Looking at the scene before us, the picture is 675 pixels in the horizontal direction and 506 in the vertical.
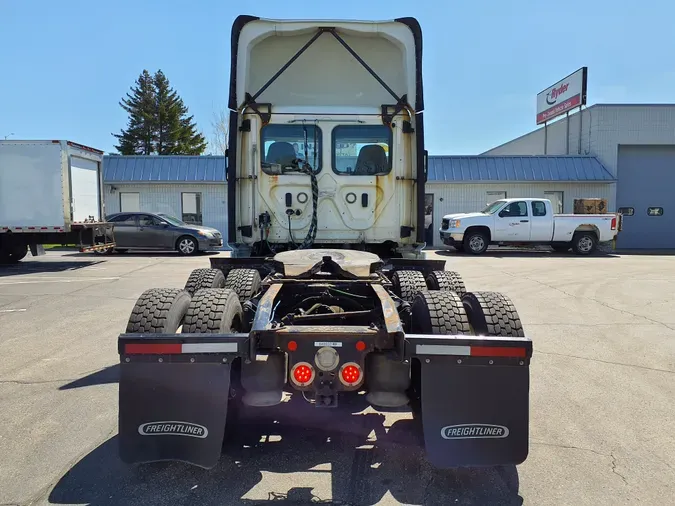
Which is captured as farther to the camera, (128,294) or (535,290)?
(535,290)

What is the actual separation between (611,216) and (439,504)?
1846 centimetres

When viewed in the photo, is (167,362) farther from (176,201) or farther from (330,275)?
(176,201)

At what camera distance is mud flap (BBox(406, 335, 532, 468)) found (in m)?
2.83

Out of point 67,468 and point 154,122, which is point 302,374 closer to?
point 67,468

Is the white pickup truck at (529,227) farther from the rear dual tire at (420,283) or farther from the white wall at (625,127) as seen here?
the rear dual tire at (420,283)

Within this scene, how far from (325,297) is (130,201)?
20.6 meters

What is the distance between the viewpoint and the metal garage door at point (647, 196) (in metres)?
23.5

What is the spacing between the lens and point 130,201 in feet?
73.0

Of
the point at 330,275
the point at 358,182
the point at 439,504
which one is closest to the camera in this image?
the point at 439,504

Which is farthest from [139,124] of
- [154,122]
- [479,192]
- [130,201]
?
[479,192]

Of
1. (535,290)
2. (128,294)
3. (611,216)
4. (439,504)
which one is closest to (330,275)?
(439,504)

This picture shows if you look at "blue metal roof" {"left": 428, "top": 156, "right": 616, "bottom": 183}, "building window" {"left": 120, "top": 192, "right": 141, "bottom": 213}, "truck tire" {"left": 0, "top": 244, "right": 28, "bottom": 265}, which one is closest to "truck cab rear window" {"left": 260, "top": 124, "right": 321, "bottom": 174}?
"truck tire" {"left": 0, "top": 244, "right": 28, "bottom": 265}

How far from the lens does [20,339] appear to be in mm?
6301

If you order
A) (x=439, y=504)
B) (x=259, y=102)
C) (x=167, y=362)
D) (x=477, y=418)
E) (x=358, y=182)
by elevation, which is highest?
(x=259, y=102)
